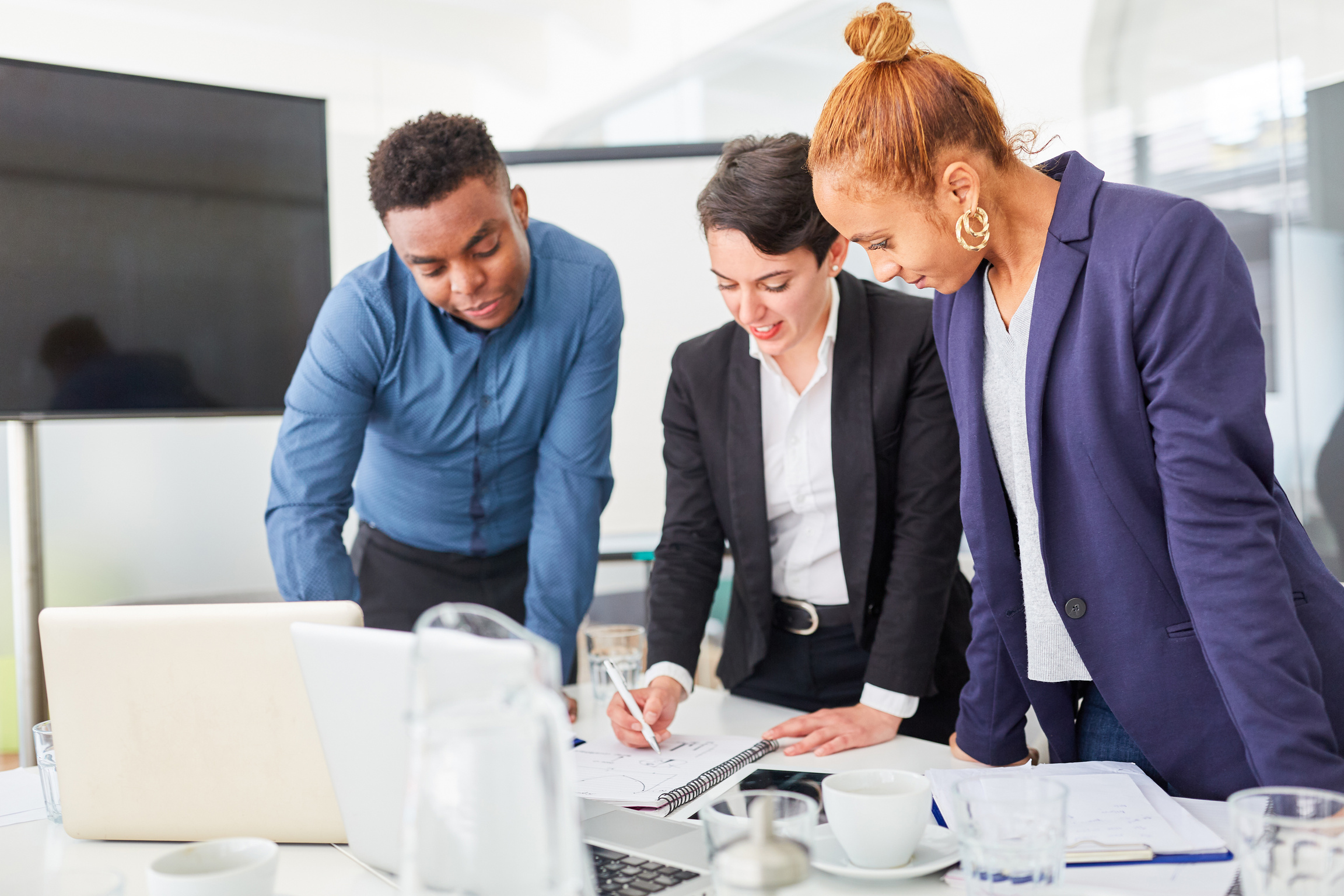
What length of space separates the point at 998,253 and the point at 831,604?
63 cm

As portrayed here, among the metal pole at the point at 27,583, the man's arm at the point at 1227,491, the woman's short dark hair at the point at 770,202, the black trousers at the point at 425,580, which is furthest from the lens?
the metal pole at the point at 27,583

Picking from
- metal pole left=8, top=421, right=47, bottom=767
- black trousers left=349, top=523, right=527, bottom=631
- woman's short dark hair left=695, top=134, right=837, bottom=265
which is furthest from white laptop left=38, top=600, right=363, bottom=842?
metal pole left=8, top=421, right=47, bottom=767

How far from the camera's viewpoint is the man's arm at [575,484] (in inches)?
71.8

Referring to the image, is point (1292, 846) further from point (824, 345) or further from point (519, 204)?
point (519, 204)

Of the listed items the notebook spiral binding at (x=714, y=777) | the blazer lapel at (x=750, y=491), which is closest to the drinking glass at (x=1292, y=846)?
the notebook spiral binding at (x=714, y=777)

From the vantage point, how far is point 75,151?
2.33 meters

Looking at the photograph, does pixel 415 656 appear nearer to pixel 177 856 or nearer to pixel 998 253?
pixel 177 856

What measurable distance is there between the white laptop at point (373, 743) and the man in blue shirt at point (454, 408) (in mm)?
832

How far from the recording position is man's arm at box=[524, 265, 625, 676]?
182 centimetres

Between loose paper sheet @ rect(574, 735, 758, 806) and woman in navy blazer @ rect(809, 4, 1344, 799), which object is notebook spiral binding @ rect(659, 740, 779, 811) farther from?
woman in navy blazer @ rect(809, 4, 1344, 799)

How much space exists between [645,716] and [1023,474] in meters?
0.56

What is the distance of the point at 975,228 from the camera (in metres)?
1.21

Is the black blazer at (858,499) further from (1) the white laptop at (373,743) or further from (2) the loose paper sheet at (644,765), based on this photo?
(1) the white laptop at (373,743)

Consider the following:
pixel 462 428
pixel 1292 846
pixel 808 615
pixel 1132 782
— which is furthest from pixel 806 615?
pixel 1292 846
